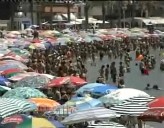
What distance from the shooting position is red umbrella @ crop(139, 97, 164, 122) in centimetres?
1218

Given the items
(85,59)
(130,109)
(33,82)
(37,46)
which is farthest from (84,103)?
(85,59)

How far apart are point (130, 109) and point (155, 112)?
0.68 metres

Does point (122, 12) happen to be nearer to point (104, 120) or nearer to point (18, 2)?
point (18, 2)

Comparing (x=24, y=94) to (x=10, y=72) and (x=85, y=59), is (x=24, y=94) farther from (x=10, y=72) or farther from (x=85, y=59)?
(x=85, y=59)

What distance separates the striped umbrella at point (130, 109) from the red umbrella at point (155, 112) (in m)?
0.14

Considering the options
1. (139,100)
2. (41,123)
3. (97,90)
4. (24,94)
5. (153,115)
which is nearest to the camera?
(41,123)

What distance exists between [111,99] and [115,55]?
102 feet

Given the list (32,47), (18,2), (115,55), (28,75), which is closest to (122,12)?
(18,2)

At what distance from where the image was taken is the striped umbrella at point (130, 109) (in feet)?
41.6

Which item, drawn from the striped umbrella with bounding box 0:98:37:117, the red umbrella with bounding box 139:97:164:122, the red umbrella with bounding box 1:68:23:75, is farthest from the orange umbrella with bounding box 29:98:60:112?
the red umbrella with bounding box 1:68:23:75

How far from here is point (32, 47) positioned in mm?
37469

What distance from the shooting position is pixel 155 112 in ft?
40.5

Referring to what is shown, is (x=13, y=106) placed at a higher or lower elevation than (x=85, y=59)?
higher

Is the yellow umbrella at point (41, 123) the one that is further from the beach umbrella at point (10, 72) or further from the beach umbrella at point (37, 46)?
the beach umbrella at point (37, 46)
